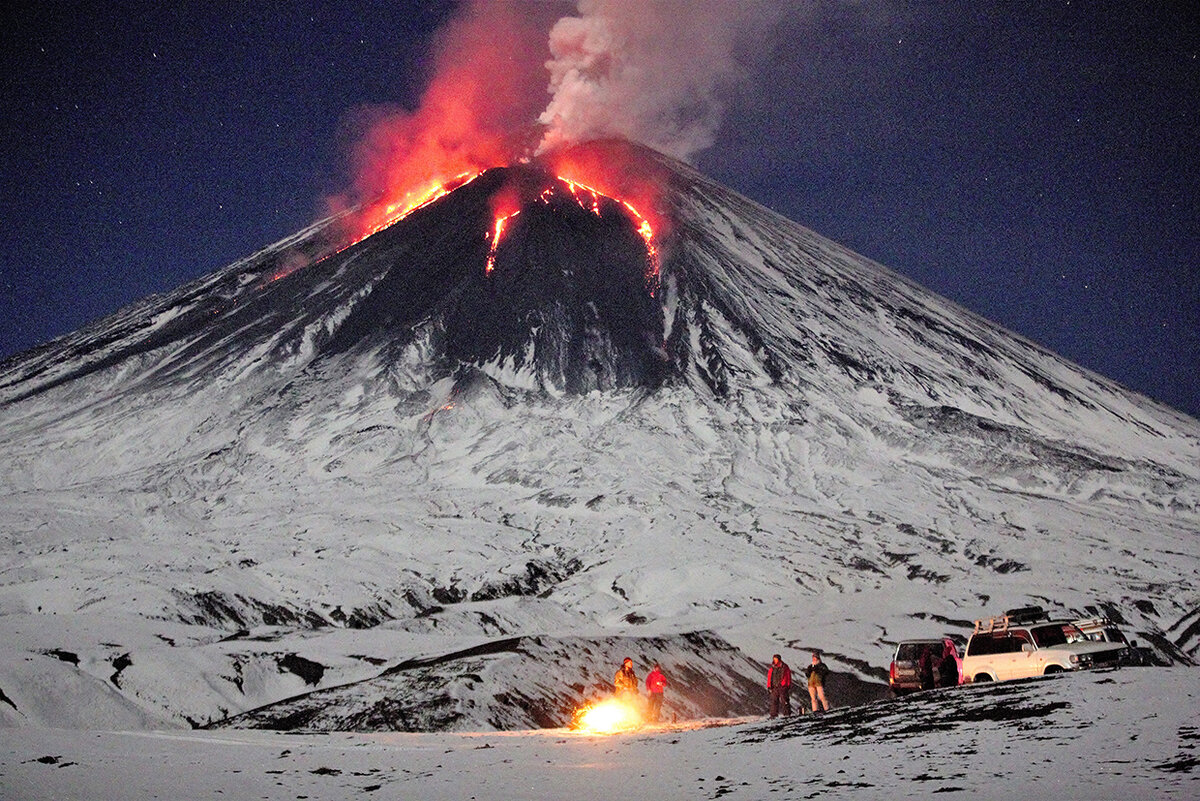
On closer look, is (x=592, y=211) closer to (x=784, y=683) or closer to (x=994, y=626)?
(x=994, y=626)

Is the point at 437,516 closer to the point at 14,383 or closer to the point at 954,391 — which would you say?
the point at 954,391

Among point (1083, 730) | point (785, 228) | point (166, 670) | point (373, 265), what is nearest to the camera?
point (1083, 730)

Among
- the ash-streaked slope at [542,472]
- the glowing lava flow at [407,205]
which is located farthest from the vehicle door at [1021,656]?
the glowing lava flow at [407,205]

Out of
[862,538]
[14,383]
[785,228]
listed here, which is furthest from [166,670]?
[785,228]

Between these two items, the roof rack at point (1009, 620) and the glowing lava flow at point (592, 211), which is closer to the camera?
the roof rack at point (1009, 620)

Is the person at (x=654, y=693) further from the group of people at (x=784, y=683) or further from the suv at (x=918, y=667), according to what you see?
the suv at (x=918, y=667)

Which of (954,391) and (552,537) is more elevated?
(954,391)

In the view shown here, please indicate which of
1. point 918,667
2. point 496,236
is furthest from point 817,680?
point 496,236
